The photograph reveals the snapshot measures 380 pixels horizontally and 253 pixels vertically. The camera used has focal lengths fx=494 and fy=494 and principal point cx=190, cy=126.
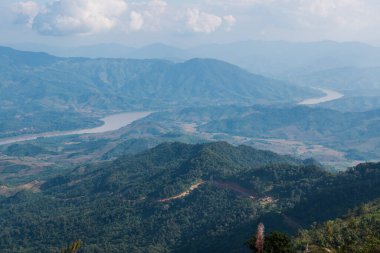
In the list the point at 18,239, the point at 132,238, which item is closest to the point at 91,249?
the point at 132,238

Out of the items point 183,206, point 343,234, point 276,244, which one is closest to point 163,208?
point 183,206

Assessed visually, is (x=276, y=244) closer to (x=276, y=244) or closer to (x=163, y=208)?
(x=276, y=244)

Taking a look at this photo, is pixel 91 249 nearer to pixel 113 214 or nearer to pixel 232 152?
pixel 113 214

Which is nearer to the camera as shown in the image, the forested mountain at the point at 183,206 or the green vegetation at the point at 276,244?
the green vegetation at the point at 276,244

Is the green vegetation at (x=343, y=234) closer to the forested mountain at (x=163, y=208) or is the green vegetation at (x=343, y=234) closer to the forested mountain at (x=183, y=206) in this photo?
the forested mountain at (x=183, y=206)

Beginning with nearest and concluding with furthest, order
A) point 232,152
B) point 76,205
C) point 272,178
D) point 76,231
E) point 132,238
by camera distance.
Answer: point 132,238 → point 76,231 → point 272,178 → point 76,205 → point 232,152

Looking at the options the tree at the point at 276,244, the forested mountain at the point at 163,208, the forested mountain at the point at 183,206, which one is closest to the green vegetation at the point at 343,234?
the tree at the point at 276,244

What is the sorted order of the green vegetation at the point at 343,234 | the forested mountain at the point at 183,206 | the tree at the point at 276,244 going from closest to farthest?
the tree at the point at 276,244 → the green vegetation at the point at 343,234 → the forested mountain at the point at 183,206

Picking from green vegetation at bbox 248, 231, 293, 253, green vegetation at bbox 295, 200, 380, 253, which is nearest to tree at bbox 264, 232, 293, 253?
green vegetation at bbox 248, 231, 293, 253

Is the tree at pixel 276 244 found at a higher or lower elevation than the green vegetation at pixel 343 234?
higher
